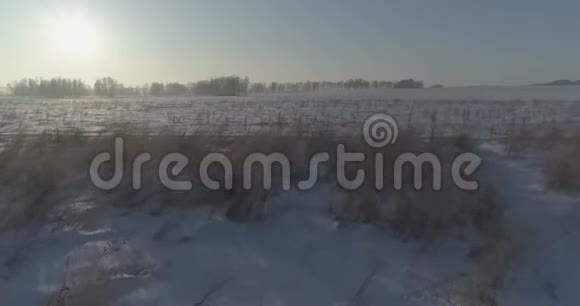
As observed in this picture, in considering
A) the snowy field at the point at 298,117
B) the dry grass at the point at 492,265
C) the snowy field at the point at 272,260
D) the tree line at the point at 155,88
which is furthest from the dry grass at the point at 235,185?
the tree line at the point at 155,88

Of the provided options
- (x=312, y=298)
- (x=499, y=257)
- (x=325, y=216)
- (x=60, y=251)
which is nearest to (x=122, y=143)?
(x=60, y=251)

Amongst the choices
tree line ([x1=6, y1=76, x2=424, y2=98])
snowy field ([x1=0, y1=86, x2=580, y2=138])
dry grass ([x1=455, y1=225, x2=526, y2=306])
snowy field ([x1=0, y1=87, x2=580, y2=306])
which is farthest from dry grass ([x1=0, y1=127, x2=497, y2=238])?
tree line ([x1=6, y1=76, x2=424, y2=98])

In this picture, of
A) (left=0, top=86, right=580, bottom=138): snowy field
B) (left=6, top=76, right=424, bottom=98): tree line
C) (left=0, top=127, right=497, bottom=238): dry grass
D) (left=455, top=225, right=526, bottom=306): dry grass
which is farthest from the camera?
(left=6, top=76, right=424, bottom=98): tree line

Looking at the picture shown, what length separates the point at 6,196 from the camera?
5.76 meters

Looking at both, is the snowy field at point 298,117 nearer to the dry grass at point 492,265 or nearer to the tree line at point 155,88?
the dry grass at point 492,265

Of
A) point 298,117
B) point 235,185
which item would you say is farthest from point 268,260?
point 298,117

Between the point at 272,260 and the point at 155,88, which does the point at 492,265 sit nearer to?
the point at 272,260

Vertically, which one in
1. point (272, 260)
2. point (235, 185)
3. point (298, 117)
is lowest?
point (272, 260)

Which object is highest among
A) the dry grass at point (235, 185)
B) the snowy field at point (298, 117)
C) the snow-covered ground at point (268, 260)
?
the snowy field at point (298, 117)

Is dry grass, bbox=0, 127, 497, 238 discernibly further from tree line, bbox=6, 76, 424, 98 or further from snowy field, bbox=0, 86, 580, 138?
tree line, bbox=6, 76, 424, 98

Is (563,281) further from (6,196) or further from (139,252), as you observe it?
(6,196)

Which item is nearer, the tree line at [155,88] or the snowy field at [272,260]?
the snowy field at [272,260]

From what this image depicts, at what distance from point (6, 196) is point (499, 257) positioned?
246 inches

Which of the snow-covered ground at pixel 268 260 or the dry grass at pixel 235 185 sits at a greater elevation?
the dry grass at pixel 235 185
